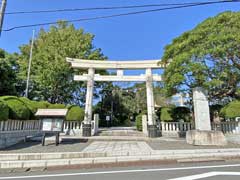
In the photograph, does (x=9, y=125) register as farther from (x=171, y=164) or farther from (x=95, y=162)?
(x=171, y=164)

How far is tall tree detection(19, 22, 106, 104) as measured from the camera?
18.8 meters

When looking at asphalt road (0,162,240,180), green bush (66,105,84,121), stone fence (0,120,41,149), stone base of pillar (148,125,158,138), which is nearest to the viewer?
asphalt road (0,162,240,180)

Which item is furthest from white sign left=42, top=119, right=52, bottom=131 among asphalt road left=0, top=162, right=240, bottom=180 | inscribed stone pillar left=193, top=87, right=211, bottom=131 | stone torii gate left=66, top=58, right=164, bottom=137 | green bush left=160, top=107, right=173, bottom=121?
green bush left=160, top=107, right=173, bottom=121

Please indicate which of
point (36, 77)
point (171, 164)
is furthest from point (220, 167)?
point (36, 77)

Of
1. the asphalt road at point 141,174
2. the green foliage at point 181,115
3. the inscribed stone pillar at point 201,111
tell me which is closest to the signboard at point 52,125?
the asphalt road at point 141,174

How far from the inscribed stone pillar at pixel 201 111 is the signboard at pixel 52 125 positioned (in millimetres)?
6388

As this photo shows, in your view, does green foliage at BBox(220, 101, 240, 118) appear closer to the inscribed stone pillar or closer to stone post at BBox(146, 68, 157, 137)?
the inscribed stone pillar

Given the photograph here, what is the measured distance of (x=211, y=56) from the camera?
10.6 m

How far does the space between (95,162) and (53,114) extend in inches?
170

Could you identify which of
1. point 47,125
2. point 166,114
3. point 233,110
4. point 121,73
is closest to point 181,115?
point 166,114

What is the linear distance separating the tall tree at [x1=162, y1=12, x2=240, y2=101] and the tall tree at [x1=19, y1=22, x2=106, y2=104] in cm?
1119

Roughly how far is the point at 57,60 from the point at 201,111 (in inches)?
534

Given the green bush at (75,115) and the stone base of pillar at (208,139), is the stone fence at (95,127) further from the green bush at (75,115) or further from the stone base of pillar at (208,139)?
the stone base of pillar at (208,139)

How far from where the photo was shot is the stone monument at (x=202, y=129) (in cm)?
910
